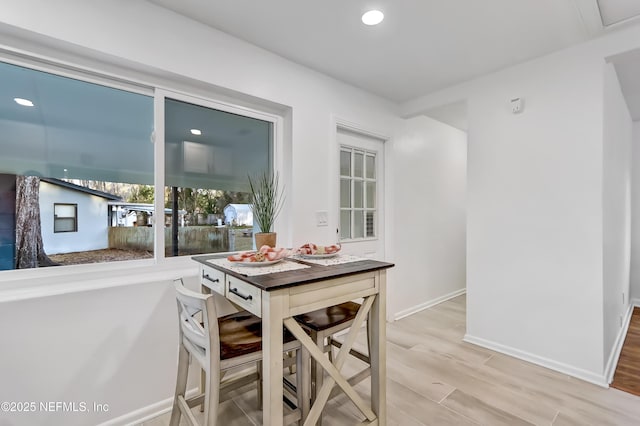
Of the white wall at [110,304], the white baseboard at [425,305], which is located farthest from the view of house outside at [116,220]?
the white baseboard at [425,305]

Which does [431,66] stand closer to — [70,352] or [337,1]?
[337,1]

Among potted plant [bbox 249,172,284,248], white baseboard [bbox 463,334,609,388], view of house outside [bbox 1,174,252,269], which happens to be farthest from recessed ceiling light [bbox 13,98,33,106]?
white baseboard [bbox 463,334,609,388]

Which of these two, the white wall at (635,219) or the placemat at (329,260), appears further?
the white wall at (635,219)

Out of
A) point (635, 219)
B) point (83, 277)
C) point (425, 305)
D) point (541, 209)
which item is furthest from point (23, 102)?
point (635, 219)

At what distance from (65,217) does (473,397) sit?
2.75 meters

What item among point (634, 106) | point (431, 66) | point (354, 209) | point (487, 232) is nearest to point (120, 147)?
point (354, 209)

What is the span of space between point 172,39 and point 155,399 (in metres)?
2.23

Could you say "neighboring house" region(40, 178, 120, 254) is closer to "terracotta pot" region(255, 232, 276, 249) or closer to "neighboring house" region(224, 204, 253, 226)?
"neighboring house" region(224, 204, 253, 226)

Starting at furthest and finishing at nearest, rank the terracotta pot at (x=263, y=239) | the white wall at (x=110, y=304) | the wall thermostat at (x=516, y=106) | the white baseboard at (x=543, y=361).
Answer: the wall thermostat at (x=516, y=106)
the white baseboard at (x=543, y=361)
the terracotta pot at (x=263, y=239)
the white wall at (x=110, y=304)

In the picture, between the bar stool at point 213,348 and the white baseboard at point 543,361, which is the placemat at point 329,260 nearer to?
the bar stool at point 213,348

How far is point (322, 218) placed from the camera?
264 centimetres

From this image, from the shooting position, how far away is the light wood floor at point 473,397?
1.73m

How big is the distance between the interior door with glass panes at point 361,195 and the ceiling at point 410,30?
2.37 feet

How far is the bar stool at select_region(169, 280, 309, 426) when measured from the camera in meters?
1.22
